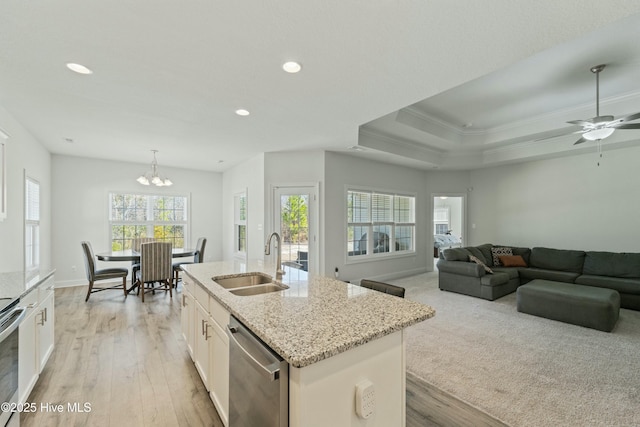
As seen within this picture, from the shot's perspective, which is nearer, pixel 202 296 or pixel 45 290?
pixel 202 296

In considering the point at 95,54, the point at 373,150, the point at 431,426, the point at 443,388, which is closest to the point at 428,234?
the point at 373,150

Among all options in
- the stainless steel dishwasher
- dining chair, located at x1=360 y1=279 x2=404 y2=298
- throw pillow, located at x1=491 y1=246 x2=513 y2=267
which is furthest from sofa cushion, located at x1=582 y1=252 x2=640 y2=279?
the stainless steel dishwasher

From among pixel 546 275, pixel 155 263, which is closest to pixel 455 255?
pixel 546 275

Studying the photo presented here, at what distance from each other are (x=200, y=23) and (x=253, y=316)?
1.87 meters

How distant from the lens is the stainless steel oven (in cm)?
154

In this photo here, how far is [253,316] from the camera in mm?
1363

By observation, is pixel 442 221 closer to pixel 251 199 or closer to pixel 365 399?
pixel 251 199

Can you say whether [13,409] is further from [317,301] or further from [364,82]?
[364,82]

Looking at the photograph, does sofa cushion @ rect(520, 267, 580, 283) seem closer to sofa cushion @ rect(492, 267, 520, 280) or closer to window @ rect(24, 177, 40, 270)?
sofa cushion @ rect(492, 267, 520, 280)

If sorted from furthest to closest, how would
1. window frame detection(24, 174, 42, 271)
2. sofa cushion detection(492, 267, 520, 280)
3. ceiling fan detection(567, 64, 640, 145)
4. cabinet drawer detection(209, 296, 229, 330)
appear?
sofa cushion detection(492, 267, 520, 280) → window frame detection(24, 174, 42, 271) → ceiling fan detection(567, 64, 640, 145) → cabinet drawer detection(209, 296, 229, 330)

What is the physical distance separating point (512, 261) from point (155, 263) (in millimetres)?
6770

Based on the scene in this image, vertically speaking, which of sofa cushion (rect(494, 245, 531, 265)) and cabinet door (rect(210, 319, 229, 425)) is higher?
sofa cushion (rect(494, 245, 531, 265))

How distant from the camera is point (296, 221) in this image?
→ 5246 millimetres

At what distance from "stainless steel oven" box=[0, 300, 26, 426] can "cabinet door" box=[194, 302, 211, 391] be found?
3.43 feet
